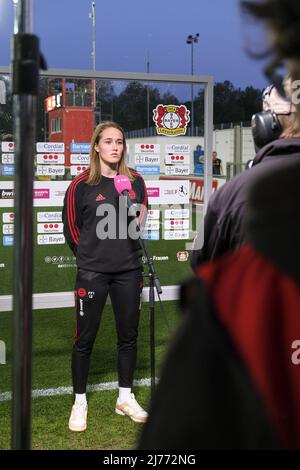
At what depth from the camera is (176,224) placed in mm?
5445

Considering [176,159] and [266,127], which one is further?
[176,159]

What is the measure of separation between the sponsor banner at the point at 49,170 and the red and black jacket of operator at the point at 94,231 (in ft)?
2.14

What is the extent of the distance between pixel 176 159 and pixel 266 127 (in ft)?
9.90

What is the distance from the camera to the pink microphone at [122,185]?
14.1 ft

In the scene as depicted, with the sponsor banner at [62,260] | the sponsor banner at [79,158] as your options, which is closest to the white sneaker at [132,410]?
the sponsor banner at [62,260]

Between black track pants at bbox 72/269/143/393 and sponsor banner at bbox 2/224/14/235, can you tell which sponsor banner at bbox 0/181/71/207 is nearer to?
sponsor banner at bbox 2/224/14/235

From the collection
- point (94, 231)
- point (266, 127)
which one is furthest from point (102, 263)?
point (266, 127)

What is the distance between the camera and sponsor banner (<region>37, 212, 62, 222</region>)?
514 cm

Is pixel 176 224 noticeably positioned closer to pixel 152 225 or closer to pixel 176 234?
pixel 176 234

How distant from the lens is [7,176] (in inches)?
198

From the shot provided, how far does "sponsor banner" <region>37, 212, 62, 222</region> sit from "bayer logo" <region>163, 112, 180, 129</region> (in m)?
1.19

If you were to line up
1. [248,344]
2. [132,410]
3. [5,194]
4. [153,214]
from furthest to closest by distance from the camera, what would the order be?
[153,214] < [5,194] < [132,410] < [248,344]
